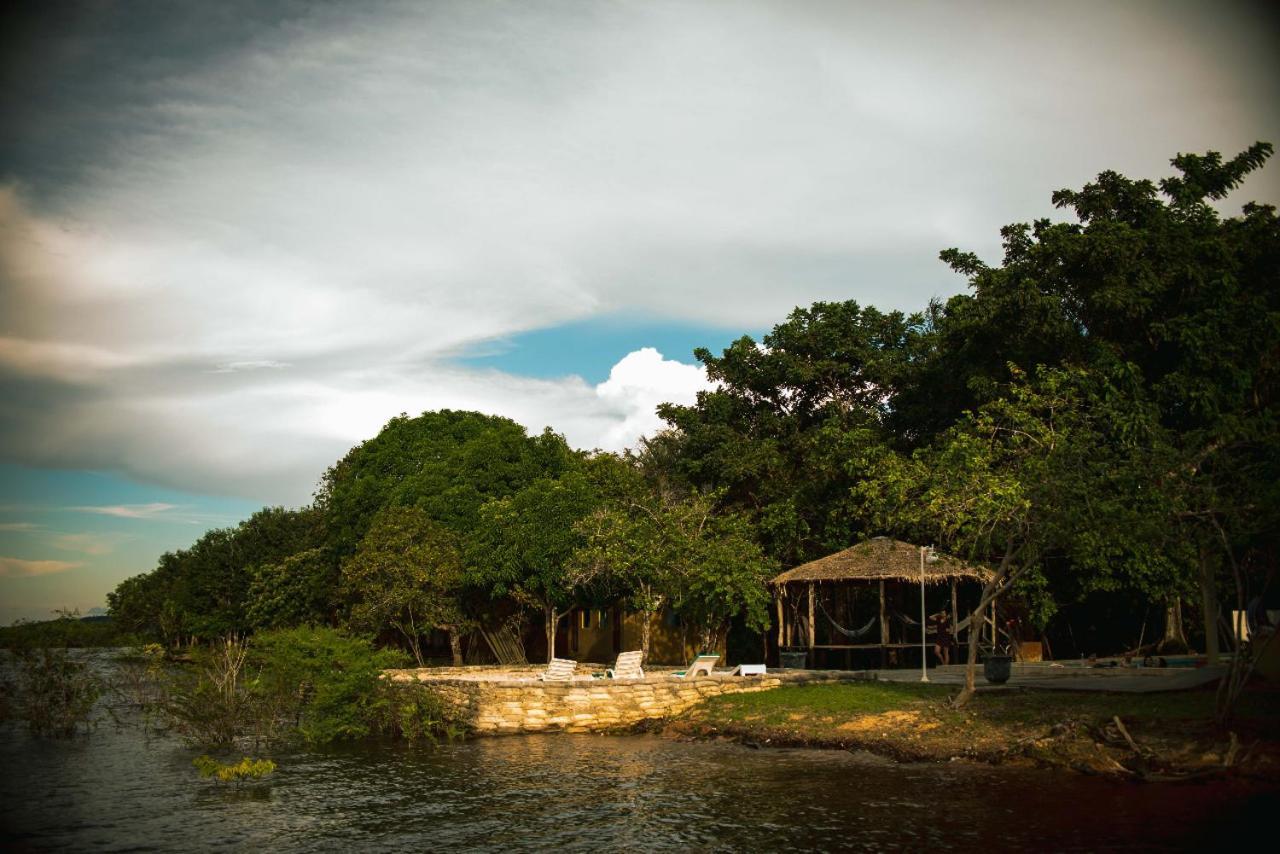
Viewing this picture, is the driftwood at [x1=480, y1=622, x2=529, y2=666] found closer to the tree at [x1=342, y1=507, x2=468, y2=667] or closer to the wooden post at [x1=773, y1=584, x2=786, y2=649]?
the tree at [x1=342, y1=507, x2=468, y2=667]

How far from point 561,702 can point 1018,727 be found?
977 cm

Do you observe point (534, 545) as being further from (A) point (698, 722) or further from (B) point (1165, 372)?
(B) point (1165, 372)

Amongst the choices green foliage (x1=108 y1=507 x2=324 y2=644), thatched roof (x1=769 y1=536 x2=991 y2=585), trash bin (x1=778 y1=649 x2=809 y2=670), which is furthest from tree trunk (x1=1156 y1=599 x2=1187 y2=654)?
green foliage (x1=108 y1=507 x2=324 y2=644)

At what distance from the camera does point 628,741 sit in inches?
831

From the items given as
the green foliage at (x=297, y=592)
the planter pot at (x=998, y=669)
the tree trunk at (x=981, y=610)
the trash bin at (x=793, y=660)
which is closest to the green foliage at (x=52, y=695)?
the trash bin at (x=793, y=660)

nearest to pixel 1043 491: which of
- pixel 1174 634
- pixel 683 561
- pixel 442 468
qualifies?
pixel 683 561

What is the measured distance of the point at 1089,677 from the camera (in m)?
22.6

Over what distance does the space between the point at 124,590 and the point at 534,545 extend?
62.3 metres

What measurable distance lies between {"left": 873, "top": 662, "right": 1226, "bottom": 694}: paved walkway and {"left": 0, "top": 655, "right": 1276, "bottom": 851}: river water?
201 inches

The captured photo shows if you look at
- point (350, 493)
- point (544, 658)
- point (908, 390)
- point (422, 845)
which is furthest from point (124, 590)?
point (422, 845)

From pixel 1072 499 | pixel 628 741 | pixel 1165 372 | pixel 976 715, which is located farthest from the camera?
pixel 1165 372

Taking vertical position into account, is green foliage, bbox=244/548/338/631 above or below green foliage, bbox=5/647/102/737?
above

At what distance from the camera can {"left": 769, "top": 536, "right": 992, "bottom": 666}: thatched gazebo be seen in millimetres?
25812

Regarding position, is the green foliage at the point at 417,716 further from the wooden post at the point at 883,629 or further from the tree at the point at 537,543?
the wooden post at the point at 883,629
